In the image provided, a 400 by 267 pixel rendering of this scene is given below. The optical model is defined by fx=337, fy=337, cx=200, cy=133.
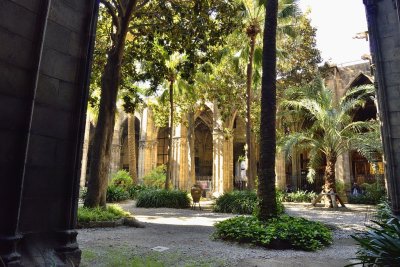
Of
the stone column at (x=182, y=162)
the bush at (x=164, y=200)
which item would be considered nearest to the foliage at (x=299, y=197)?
the bush at (x=164, y=200)

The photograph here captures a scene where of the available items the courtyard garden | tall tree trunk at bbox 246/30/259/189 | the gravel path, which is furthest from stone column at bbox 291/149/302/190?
the gravel path

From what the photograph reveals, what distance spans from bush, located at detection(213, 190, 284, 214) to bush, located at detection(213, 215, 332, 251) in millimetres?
5932

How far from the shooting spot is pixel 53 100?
4.52 metres

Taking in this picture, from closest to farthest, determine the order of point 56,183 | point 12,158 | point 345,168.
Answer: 1. point 12,158
2. point 56,183
3. point 345,168

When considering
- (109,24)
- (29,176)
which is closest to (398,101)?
(29,176)

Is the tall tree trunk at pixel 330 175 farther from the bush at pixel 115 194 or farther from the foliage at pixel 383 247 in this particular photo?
the foliage at pixel 383 247

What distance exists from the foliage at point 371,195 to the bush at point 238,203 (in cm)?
880

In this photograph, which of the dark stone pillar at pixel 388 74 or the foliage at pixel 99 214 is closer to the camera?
the dark stone pillar at pixel 388 74

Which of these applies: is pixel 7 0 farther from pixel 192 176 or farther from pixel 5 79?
pixel 192 176

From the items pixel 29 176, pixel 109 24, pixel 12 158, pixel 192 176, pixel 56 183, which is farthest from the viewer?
pixel 192 176

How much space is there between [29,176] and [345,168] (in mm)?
22821

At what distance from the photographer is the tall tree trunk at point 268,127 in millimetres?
8008

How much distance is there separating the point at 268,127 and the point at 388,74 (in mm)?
2766

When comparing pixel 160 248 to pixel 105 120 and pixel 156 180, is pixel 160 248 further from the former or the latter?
pixel 156 180
